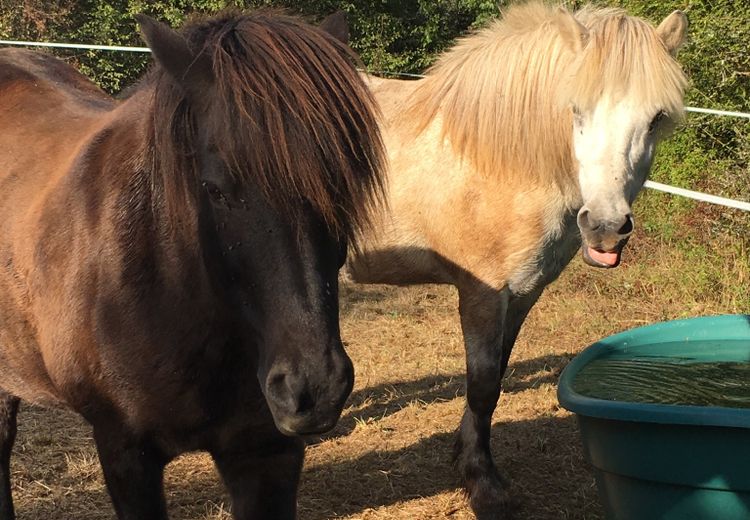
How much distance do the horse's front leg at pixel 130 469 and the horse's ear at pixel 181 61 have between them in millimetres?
900

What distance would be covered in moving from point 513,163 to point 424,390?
1940 mm

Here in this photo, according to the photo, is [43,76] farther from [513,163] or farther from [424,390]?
[424,390]

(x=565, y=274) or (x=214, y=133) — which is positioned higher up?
(x=214, y=133)

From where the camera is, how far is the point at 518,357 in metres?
5.63

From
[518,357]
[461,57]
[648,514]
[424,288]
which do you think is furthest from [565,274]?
[648,514]

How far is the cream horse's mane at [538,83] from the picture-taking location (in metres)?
3.16

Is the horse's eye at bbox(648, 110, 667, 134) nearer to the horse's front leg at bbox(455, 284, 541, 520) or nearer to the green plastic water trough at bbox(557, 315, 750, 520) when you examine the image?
the horse's front leg at bbox(455, 284, 541, 520)

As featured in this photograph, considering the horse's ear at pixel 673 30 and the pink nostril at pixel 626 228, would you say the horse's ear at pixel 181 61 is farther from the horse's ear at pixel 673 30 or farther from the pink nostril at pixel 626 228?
the horse's ear at pixel 673 30

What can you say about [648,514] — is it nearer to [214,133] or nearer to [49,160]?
[214,133]

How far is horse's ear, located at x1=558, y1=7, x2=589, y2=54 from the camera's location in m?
3.31

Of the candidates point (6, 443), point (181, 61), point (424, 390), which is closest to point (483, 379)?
point (424, 390)

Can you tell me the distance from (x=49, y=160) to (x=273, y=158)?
1.30m

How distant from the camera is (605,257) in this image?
3.12m

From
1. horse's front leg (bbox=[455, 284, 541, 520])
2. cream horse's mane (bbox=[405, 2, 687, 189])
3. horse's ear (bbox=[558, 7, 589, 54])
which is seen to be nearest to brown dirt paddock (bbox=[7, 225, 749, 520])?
horse's front leg (bbox=[455, 284, 541, 520])
